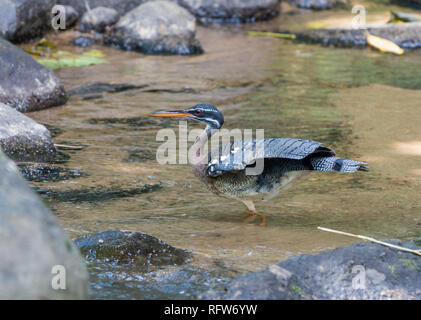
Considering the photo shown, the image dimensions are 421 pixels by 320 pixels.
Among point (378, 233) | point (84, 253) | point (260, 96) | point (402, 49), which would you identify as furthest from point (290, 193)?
point (402, 49)

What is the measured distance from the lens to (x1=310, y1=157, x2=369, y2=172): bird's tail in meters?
5.04

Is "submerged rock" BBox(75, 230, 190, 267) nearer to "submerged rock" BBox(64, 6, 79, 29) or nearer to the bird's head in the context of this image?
the bird's head

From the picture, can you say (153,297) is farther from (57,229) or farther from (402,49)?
(402,49)

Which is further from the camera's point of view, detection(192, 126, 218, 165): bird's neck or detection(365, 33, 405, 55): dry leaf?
detection(365, 33, 405, 55): dry leaf

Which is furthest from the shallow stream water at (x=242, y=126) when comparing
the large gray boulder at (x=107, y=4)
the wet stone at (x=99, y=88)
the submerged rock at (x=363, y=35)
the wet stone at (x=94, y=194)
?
the large gray boulder at (x=107, y=4)

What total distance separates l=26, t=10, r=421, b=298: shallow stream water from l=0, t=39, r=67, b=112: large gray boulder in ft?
0.62

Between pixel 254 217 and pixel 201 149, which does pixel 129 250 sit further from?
pixel 201 149

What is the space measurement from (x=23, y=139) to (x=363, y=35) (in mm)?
8586

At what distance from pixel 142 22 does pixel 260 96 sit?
419 cm

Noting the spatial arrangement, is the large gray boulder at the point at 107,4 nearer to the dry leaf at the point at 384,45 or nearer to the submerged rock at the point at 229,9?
the submerged rock at the point at 229,9

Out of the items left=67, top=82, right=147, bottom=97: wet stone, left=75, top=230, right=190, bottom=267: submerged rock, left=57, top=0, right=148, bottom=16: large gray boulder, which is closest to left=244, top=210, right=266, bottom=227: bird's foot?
left=75, top=230, right=190, bottom=267: submerged rock

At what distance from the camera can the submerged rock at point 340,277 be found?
3295 mm

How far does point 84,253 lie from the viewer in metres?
4.29
